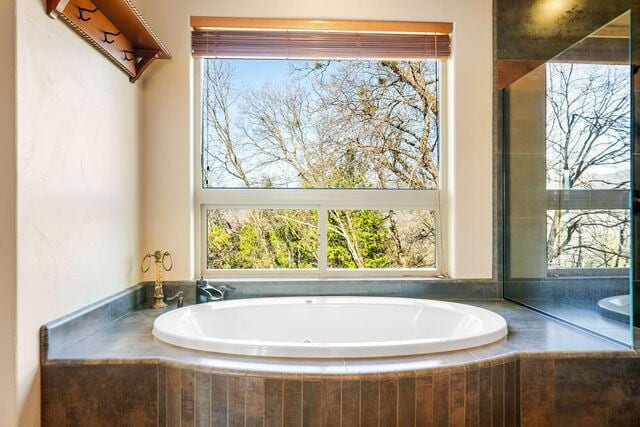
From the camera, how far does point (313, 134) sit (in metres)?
2.62

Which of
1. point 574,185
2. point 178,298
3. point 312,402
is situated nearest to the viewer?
point 312,402

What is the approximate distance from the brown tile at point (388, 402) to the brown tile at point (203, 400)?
556 mm

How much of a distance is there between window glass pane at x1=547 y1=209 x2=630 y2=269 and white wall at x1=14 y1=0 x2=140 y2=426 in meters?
2.27

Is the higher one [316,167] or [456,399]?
[316,167]

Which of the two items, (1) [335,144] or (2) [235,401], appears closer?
(2) [235,401]

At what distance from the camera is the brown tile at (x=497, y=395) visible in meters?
1.45

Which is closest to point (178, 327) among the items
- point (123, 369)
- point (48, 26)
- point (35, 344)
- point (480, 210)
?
point (123, 369)

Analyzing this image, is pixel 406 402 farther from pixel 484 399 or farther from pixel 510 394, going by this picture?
pixel 510 394

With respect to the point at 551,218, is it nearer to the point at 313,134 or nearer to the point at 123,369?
the point at 313,134

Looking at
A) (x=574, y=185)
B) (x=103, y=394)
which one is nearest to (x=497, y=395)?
(x=574, y=185)

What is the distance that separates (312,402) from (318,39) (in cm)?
202

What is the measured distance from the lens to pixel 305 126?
262 centimetres

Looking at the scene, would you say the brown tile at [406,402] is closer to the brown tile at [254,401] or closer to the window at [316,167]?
the brown tile at [254,401]

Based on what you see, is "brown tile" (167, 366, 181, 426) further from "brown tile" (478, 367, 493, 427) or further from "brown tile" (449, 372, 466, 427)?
"brown tile" (478, 367, 493, 427)
